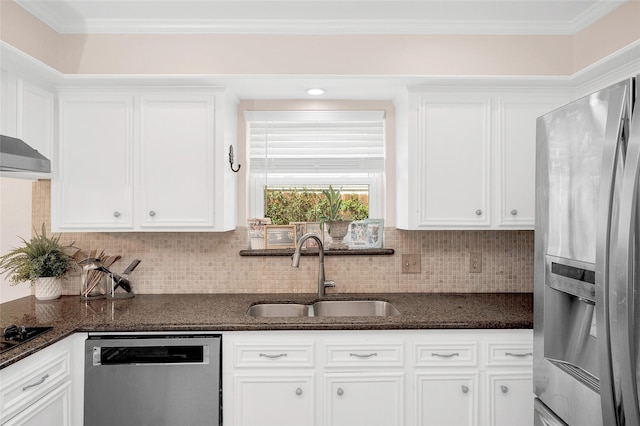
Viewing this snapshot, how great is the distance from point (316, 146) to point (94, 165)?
1.30 metres

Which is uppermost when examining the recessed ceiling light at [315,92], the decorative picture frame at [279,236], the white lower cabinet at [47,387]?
the recessed ceiling light at [315,92]

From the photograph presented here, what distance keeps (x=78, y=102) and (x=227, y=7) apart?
3.11 feet

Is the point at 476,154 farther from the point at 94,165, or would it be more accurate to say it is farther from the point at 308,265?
the point at 94,165

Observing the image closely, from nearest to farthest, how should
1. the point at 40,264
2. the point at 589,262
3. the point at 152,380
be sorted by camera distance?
the point at 589,262
the point at 152,380
the point at 40,264

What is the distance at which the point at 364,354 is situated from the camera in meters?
2.00

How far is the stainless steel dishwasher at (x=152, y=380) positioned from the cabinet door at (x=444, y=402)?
0.94 meters

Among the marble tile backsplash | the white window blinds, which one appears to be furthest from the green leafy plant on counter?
the white window blinds

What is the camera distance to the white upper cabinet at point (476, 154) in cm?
232

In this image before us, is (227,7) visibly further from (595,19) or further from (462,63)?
(595,19)

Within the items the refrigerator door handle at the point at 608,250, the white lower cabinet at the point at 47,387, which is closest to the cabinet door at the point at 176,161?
the white lower cabinet at the point at 47,387

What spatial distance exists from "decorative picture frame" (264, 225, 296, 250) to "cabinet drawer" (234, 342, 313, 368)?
0.80m

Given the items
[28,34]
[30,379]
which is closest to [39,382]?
[30,379]

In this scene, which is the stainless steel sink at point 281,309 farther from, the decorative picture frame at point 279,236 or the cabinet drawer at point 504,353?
the cabinet drawer at point 504,353

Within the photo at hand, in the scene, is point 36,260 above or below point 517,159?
below
